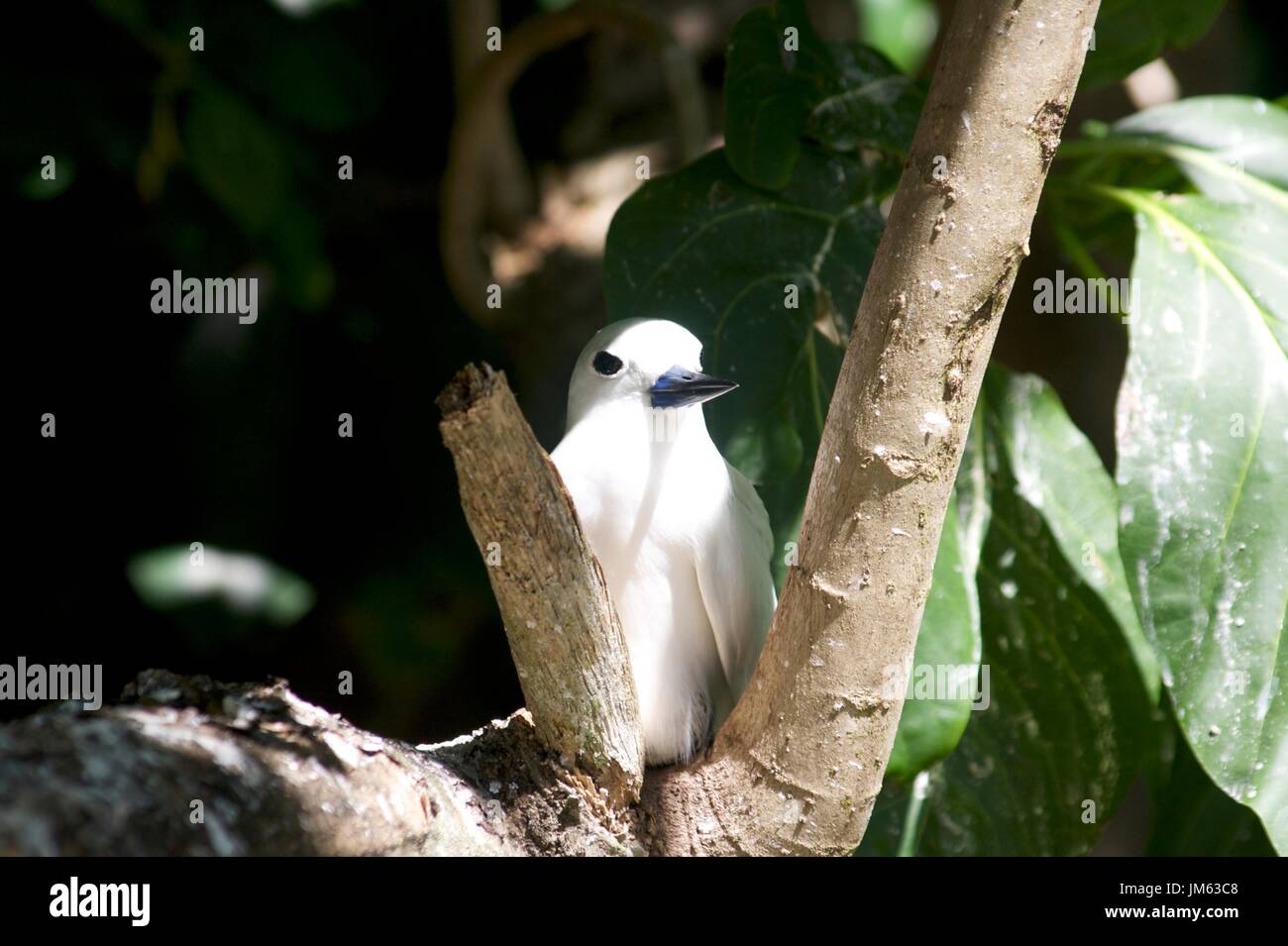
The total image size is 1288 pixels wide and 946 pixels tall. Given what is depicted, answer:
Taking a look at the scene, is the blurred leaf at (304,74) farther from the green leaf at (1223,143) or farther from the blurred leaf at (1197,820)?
the blurred leaf at (1197,820)

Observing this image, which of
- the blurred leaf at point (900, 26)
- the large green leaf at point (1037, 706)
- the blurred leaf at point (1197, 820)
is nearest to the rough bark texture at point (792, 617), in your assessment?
the large green leaf at point (1037, 706)

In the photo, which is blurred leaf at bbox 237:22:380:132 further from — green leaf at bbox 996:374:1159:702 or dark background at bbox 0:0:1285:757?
green leaf at bbox 996:374:1159:702

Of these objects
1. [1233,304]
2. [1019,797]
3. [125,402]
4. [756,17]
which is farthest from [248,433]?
[1233,304]

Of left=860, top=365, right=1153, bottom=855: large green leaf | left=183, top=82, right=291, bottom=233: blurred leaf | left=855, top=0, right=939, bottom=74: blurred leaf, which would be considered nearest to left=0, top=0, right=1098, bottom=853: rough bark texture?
left=860, top=365, right=1153, bottom=855: large green leaf

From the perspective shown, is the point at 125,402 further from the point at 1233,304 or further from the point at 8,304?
the point at 1233,304

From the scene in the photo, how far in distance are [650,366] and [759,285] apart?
0.38m

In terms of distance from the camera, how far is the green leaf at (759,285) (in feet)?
6.85

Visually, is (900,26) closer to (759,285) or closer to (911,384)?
(759,285)

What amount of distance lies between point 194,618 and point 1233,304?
9.09 ft

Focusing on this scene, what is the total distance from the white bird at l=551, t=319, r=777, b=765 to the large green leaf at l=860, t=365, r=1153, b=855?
502 millimetres

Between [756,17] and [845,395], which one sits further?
[756,17]

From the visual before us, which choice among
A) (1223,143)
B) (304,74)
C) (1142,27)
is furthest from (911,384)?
(304,74)

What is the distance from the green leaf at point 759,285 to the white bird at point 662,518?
0.32 feet
